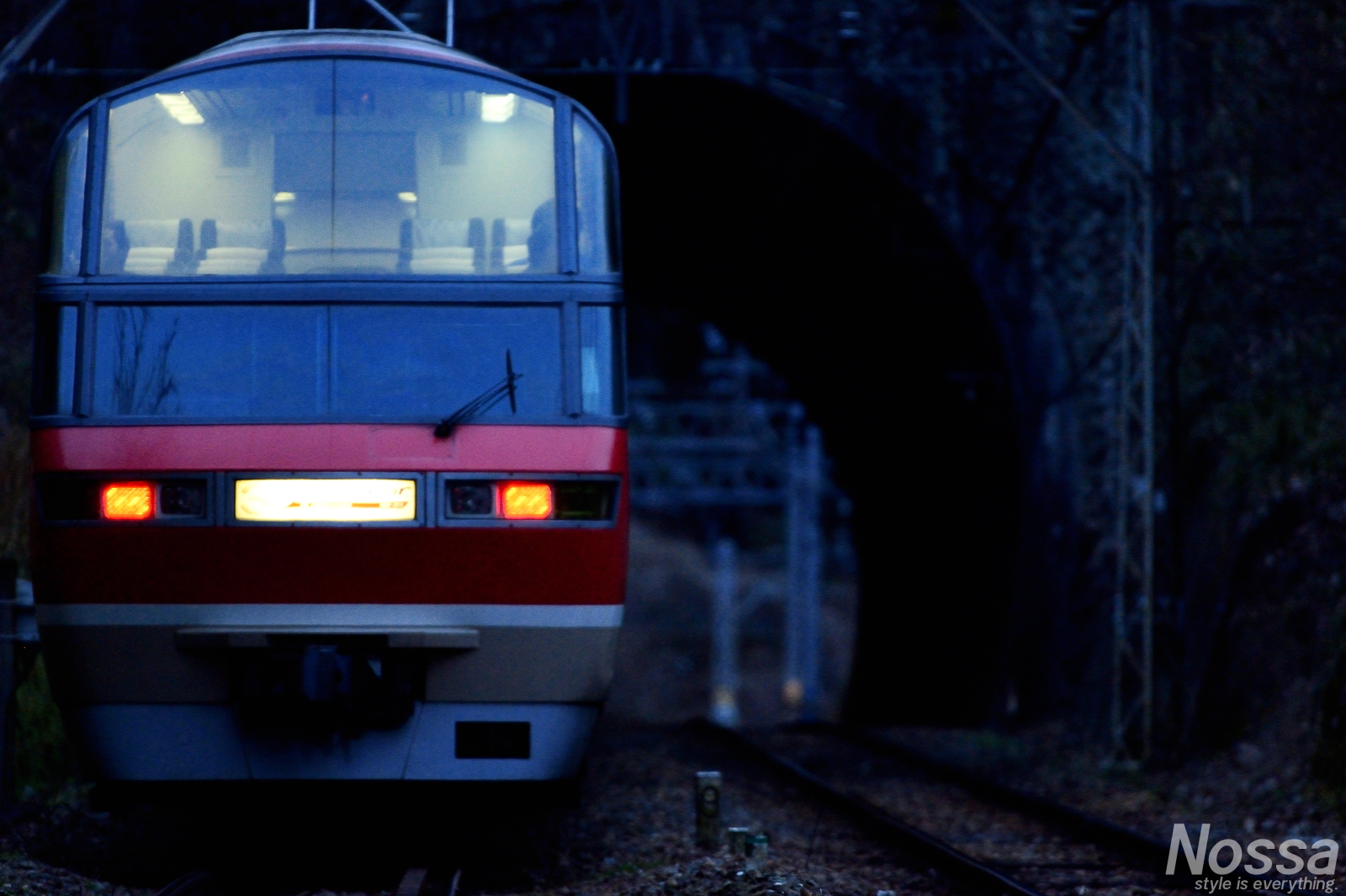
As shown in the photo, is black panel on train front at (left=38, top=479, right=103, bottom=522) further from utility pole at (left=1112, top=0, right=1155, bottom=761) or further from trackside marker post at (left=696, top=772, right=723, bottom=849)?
utility pole at (left=1112, top=0, right=1155, bottom=761)

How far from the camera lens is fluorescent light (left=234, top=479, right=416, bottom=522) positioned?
7.37 m

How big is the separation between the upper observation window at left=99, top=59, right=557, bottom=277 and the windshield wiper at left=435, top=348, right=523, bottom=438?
0.53 meters

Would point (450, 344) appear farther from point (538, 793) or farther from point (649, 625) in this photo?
point (649, 625)

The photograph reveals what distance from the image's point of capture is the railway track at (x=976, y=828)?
853 centimetres

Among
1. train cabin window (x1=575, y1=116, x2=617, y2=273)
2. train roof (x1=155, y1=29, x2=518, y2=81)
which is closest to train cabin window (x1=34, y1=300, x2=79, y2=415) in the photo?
train roof (x1=155, y1=29, x2=518, y2=81)

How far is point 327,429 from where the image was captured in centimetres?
741

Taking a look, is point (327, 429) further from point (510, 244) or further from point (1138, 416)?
point (1138, 416)

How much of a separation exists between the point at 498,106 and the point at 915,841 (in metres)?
4.85

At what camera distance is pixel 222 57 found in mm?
8117

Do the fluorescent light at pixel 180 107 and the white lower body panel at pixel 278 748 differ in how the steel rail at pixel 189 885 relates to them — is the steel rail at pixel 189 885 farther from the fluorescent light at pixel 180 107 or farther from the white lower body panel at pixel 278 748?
the fluorescent light at pixel 180 107

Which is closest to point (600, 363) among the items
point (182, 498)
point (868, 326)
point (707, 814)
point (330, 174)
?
point (330, 174)

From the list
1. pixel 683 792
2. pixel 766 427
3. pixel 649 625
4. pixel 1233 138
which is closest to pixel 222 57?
pixel 683 792

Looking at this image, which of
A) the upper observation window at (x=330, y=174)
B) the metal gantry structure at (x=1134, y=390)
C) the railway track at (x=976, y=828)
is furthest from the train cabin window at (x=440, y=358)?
the metal gantry structure at (x=1134, y=390)

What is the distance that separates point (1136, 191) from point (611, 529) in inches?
309
